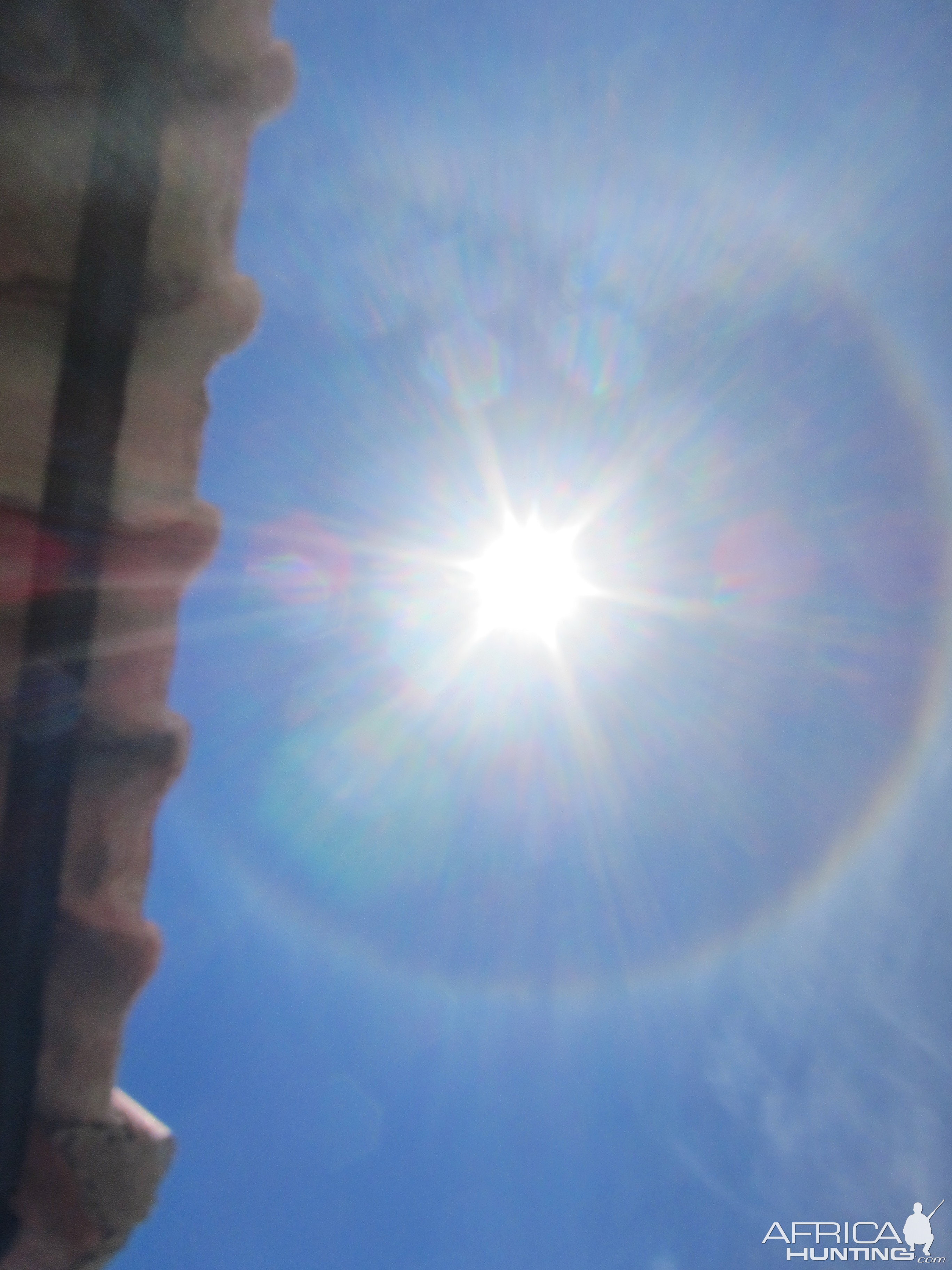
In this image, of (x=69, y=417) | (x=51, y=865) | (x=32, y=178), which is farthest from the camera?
(x=51, y=865)

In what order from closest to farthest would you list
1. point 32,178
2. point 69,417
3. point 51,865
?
point 32,178 → point 69,417 → point 51,865

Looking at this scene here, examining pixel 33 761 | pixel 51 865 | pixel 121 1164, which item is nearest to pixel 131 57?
pixel 33 761

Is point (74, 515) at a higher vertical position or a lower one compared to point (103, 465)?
lower

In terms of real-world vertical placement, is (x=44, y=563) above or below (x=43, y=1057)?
above

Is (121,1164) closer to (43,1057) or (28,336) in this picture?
(43,1057)
